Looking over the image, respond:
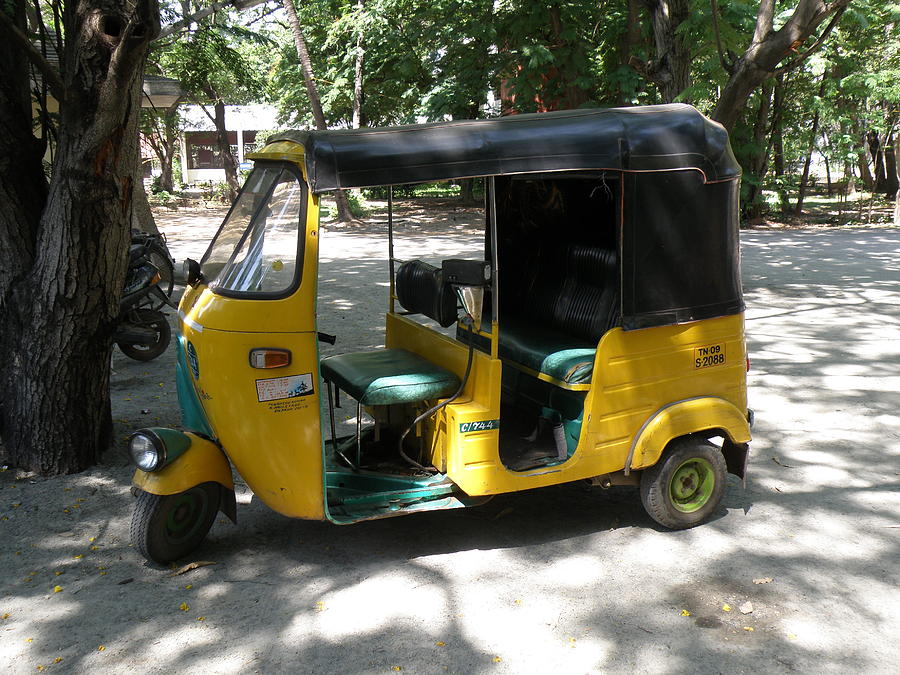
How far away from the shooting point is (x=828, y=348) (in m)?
8.38

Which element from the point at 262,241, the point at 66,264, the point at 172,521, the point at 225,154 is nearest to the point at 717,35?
the point at 262,241

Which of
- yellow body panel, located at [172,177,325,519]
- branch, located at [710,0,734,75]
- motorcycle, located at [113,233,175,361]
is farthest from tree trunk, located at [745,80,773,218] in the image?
yellow body panel, located at [172,177,325,519]

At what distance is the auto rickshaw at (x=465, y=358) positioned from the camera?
3.71 m

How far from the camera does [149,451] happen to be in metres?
3.82

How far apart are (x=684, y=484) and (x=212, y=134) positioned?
47192mm

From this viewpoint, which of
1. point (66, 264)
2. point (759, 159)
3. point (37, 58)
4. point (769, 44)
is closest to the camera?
point (37, 58)

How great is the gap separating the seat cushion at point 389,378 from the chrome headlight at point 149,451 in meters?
0.94

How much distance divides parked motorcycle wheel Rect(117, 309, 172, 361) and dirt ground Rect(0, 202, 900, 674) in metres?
2.03

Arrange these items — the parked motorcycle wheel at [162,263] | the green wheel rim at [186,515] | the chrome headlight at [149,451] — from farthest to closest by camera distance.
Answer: the parked motorcycle wheel at [162,263]
the green wheel rim at [186,515]
the chrome headlight at [149,451]

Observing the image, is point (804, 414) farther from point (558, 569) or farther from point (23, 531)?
point (23, 531)

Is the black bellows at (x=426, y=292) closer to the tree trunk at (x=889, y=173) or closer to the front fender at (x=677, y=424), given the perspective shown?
the front fender at (x=677, y=424)

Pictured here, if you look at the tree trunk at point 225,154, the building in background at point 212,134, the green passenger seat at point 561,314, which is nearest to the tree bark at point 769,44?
the green passenger seat at point 561,314

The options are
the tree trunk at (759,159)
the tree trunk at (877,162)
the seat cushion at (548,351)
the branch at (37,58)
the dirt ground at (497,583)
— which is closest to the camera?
the dirt ground at (497,583)

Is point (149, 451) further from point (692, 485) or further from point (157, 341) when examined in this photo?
point (157, 341)
